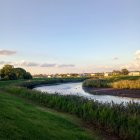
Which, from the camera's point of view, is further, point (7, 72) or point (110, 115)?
point (7, 72)

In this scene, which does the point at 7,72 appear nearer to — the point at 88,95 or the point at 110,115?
the point at 88,95

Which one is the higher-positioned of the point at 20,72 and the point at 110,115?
the point at 20,72

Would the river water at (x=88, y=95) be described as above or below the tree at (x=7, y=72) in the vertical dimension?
below

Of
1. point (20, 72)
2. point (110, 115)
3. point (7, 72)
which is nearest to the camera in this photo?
point (110, 115)

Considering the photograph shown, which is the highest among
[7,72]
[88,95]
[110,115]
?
[7,72]

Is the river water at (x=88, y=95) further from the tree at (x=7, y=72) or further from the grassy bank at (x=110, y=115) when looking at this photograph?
the tree at (x=7, y=72)

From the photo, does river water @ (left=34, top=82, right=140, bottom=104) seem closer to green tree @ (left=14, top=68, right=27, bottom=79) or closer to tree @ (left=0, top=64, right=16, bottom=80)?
tree @ (left=0, top=64, right=16, bottom=80)

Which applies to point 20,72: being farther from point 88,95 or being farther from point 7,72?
point 88,95

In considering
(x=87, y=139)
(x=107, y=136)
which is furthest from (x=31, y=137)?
(x=107, y=136)

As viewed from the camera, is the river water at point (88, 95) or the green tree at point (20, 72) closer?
the river water at point (88, 95)

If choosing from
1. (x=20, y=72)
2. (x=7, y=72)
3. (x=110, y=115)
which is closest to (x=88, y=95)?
(x=110, y=115)

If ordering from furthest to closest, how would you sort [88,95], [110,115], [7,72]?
[7,72] → [88,95] → [110,115]

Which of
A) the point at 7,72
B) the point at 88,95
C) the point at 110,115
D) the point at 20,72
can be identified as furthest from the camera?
the point at 20,72

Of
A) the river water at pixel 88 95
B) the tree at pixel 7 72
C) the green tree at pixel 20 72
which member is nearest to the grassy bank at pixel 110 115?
the river water at pixel 88 95
